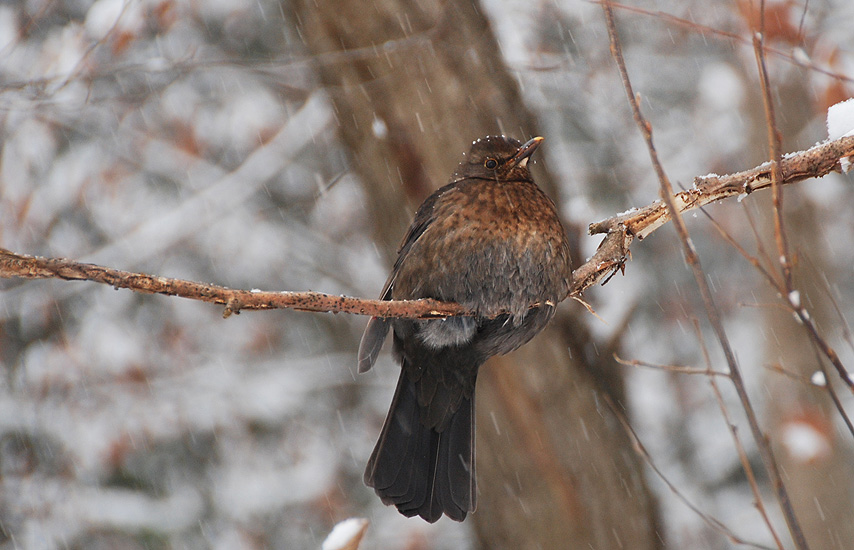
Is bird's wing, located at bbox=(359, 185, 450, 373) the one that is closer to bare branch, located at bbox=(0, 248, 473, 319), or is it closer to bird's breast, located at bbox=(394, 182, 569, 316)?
bird's breast, located at bbox=(394, 182, 569, 316)

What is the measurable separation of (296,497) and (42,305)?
3338 mm

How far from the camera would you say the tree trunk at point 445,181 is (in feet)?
14.4

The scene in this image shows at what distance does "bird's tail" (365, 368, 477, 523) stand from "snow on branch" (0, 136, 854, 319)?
69cm

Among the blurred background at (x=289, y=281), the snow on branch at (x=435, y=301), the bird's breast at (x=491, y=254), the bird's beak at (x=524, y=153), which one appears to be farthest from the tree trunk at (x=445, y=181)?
the blurred background at (x=289, y=281)

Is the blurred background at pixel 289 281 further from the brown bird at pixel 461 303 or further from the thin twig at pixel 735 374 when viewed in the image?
the thin twig at pixel 735 374

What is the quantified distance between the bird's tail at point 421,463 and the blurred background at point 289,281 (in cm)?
338

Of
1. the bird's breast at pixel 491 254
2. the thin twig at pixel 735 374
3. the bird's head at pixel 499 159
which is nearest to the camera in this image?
the thin twig at pixel 735 374

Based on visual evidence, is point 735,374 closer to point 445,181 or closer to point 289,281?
point 445,181

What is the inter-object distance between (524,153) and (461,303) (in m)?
0.85

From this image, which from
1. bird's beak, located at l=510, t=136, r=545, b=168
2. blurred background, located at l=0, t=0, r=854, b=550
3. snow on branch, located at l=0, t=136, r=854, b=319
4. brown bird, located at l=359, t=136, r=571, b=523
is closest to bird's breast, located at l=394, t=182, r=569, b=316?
brown bird, located at l=359, t=136, r=571, b=523

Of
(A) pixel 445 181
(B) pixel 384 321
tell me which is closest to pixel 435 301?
(B) pixel 384 321

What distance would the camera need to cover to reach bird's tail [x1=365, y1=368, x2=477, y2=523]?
340 cm

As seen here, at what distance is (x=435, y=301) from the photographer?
2.93 m

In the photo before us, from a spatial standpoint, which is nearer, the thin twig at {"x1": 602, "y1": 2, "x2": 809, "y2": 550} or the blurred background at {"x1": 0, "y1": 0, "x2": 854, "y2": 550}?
the thin twig at {"x1": 602, "y1": 2, "x2": 809, "y2": 550}
